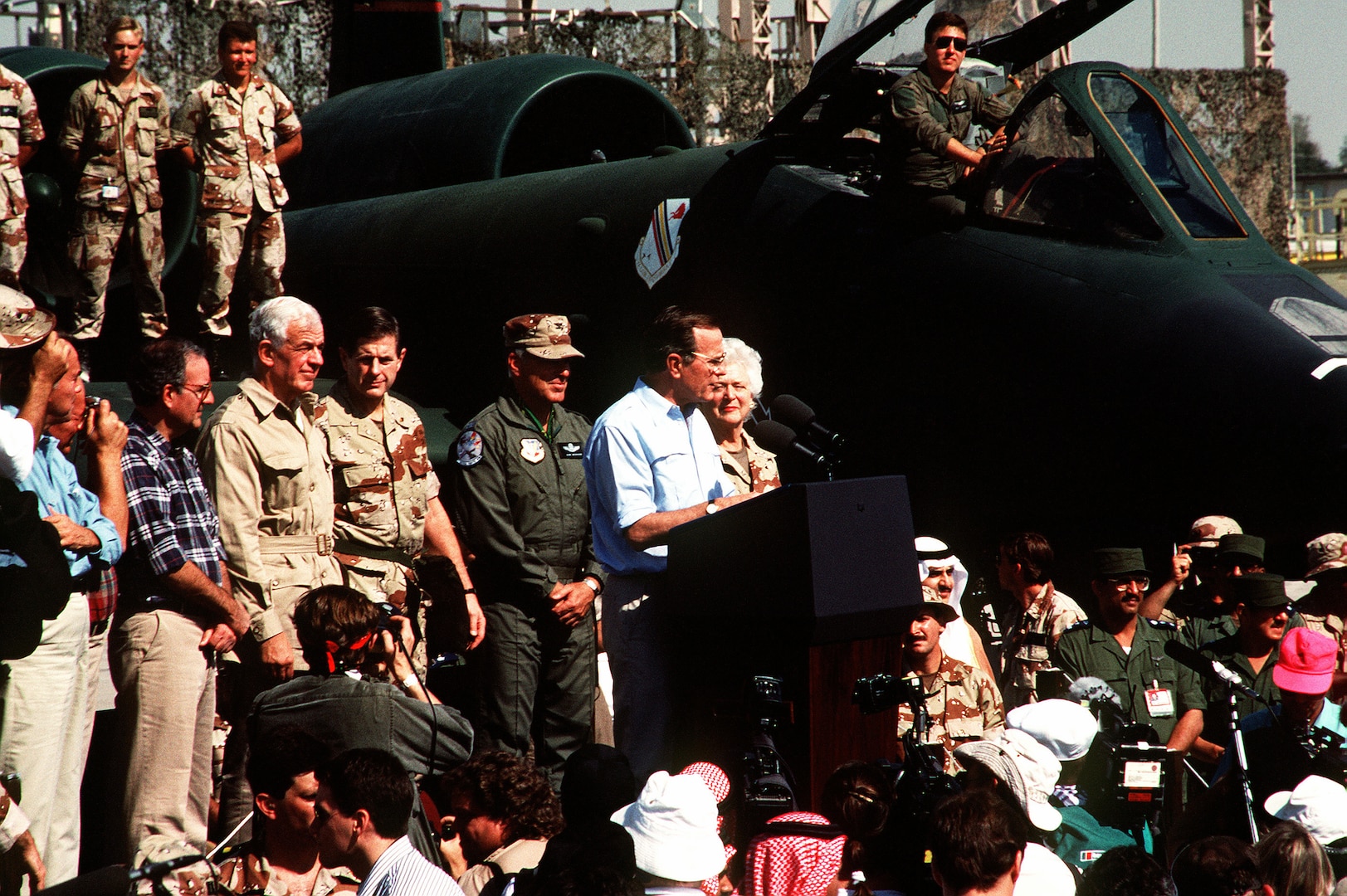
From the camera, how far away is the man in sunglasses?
5.17 m

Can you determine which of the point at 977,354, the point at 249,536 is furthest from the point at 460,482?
the point at 977,354

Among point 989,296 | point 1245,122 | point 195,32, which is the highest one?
point 195,32

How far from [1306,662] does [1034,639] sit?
107cm

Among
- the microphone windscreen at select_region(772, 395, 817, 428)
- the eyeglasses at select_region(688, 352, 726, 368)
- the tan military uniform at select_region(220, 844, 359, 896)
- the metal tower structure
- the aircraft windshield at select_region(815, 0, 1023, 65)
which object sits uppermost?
the metal tower structure

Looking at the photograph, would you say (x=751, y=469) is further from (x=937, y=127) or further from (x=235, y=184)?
(x=235, y=184)

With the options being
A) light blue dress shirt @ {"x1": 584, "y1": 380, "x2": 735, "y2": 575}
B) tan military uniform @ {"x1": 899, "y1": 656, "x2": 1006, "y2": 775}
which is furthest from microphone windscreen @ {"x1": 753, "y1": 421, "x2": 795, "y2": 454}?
tan military uniform @ {"x1": 899, "y1": 656, "x2": 1006, "y2": 775}

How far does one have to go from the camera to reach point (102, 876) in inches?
75.8

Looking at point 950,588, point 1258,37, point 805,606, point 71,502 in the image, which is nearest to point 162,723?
point 71,502

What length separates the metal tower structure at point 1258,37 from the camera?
30.3 meters

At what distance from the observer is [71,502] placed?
4.25 m

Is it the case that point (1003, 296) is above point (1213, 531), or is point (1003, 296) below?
above

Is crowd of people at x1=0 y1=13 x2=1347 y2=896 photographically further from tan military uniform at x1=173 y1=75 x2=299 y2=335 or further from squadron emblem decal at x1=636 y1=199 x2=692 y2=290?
tan military uniform at x1=173 y1=75 x2=299 y2=335

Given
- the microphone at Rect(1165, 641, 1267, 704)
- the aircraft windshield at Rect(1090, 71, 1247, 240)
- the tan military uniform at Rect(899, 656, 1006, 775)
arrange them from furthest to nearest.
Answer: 1. the aircraft windshield at Rect(1090, 71, 1247, 240)
2. the tan military uniform at Rect(899, 656, 1006, 775)
3. the microphone at Rect(1165, 641, 1267, 704)

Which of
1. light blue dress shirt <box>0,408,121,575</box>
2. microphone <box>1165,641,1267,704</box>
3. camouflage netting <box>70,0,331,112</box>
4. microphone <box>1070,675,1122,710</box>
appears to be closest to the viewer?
light blue dress shirt <box>0,408,121,575</box>
